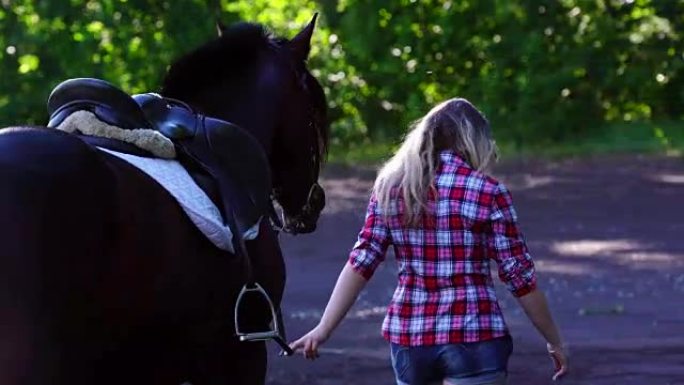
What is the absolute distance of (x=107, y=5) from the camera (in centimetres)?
2164

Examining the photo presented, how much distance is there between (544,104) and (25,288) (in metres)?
18.4

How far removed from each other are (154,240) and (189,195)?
0.37 metres

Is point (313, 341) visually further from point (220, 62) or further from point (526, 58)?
point (526, 58)

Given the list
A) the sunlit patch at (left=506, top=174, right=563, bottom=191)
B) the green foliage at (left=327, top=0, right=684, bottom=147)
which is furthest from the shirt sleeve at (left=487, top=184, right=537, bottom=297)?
the green foliage at (left=327, top=0, right=684, bottom=147)

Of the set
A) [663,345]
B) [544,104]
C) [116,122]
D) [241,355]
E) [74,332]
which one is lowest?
[544,104]

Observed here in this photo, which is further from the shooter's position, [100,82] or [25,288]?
[100,82]

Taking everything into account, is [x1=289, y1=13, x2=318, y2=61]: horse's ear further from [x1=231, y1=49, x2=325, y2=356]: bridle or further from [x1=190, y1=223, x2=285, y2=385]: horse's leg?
[x1=190, y1=223, x2=285, y2=385]: horse's leg

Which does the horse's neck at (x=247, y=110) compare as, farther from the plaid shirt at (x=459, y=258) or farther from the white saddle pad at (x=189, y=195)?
the plaid shirt at (x=459, y=258)

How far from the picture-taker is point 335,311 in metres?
5.11

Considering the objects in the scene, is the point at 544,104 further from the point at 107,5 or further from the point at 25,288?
the point at 25,288

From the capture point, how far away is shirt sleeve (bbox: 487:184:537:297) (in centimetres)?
494

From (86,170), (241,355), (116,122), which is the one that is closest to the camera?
(86,170)

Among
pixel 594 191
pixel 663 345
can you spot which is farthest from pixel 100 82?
pixel 594 191

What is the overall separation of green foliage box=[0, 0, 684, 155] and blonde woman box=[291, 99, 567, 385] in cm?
1635
